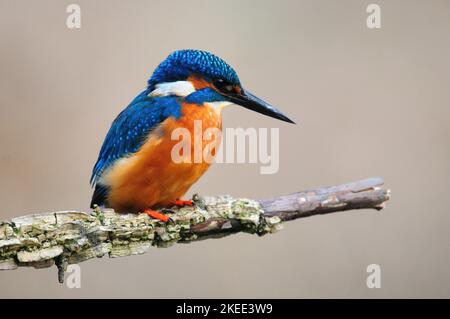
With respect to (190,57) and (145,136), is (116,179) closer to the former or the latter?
(145,136)

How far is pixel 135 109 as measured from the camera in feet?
5.56

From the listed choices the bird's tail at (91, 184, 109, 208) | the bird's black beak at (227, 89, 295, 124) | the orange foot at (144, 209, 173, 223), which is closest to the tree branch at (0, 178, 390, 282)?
the orange foot at (144, 209, 173, 223)

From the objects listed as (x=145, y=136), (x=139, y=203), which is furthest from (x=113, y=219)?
(x=145, y=136)

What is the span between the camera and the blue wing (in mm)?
1645

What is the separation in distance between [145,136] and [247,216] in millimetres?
374

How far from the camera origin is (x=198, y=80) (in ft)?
5.42

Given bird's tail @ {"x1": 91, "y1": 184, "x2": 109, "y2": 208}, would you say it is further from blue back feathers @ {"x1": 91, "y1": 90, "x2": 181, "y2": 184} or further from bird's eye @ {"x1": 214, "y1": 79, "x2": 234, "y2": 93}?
bird's eye @ {"x1": 214, "y1": 79, "x2": 234, "y2": 93}

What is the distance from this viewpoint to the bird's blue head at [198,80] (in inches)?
64.1

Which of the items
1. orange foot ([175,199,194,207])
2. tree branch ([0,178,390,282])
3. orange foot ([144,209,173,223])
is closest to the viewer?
tree branch ([0,178,390,282])

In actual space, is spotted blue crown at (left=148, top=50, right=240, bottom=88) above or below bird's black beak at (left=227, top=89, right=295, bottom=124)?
above

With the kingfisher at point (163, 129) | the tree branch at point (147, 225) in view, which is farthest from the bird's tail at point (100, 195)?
the tree branch at point (147, 225)

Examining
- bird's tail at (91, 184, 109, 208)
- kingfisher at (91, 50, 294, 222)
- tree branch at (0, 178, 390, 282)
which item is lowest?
tree branch at (0, 178, 390, 282)

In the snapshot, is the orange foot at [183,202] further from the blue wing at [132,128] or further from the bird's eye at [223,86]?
the bird's eye at [223,86]

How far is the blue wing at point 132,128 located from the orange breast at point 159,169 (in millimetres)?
22
